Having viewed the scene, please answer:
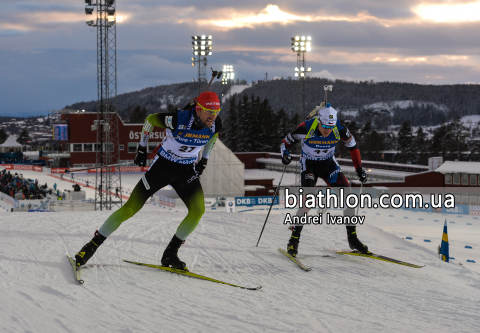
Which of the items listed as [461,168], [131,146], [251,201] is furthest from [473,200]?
[131,146]

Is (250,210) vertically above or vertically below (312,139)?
below

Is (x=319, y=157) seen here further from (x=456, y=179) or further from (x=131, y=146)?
(x=131, y=146)

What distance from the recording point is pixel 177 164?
17.8 feet

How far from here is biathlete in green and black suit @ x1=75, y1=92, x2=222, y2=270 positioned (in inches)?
206

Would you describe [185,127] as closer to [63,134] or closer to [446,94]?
[63,134]

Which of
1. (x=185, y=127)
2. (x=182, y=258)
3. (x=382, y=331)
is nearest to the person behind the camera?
(x=382, y=331)

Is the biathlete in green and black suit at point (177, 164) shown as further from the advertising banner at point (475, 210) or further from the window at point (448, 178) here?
the window at point (448, 178)

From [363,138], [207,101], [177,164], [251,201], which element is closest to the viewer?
[207,101]

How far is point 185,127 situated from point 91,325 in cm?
235

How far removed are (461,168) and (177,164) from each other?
30000 mm

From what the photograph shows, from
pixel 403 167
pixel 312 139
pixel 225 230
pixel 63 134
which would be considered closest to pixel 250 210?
pixel 225 230

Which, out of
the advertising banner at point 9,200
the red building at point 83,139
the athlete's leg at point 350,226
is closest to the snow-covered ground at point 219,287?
the athlete's leg at point 350,226

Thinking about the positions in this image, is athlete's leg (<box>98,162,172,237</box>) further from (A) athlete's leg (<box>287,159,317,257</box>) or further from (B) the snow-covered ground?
(A) athlete's leg (<box>287,159,317,257</box>)

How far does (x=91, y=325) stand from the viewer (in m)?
3.81
